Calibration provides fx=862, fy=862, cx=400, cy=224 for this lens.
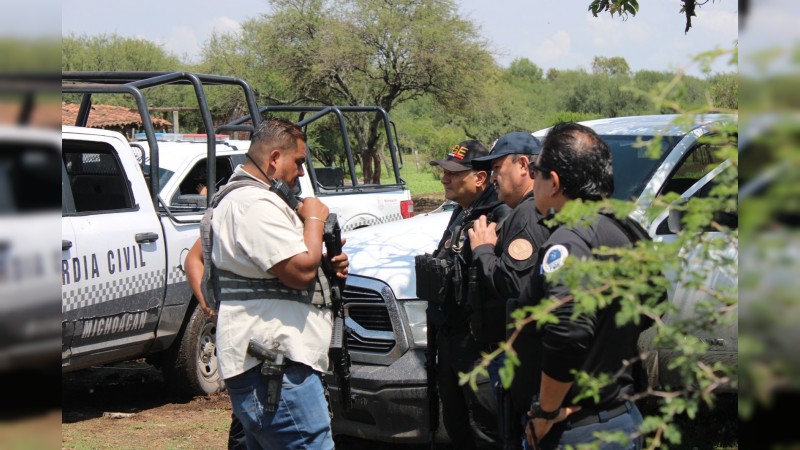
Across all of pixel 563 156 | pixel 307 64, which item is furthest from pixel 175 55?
pixel 563 156

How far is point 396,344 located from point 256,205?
184cm

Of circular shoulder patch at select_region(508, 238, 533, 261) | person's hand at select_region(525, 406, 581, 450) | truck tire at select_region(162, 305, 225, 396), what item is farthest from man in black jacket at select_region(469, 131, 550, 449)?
truck tire at select_region(162, 305, 225, 396)

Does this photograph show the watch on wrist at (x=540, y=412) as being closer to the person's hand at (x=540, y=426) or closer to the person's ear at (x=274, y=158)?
the person's hand at (x=540, y=426)

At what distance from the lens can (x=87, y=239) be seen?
5.57 metres

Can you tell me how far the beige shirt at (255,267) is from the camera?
3102mm

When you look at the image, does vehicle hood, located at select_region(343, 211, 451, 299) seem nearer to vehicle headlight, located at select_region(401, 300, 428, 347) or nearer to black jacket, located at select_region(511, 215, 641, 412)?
vehicle headlight, located at select_region(401, 300, 428, 347)

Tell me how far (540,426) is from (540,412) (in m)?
0.06

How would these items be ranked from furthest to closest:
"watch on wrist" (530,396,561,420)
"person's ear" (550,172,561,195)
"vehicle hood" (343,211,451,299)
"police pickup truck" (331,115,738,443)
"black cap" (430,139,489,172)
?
"vehicle hood" (343,211,451,299)
"police pickup truck" (331,115,738,443)
"black cap" (430,139,489,172)
"person's ear" (550,172,561,195)
"watch on wrist" (530,396,561,420)

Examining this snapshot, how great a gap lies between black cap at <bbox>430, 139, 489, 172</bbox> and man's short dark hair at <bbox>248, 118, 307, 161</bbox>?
965 mm

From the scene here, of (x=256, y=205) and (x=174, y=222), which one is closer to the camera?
(x=256, y=205)

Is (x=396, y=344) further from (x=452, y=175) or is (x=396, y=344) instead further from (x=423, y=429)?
(x=452, y=175)

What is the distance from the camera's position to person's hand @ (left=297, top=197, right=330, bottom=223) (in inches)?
131

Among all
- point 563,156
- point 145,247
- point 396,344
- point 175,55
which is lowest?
point 396,344

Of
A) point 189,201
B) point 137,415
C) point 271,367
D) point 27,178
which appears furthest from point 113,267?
point 27,178
